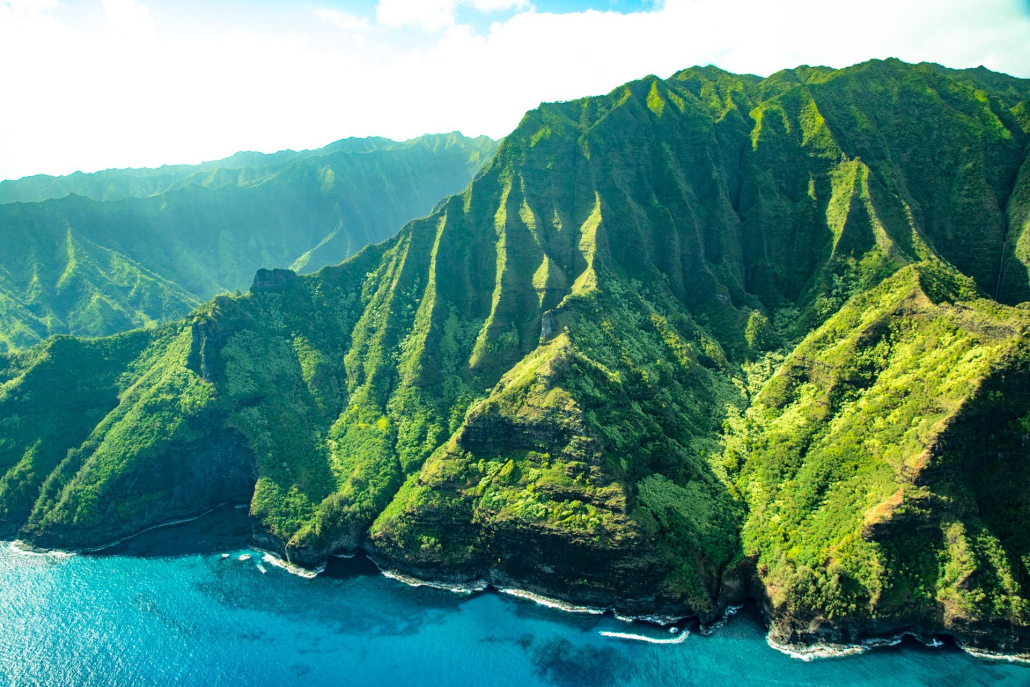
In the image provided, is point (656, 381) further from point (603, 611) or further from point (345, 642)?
point (345, 642)

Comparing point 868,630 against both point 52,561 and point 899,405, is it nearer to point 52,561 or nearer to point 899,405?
point 899,405

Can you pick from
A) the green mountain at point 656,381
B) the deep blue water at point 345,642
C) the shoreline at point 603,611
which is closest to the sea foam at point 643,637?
the shoreline at point 603,611

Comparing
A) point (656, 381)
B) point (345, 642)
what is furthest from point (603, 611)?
point (656, 381)

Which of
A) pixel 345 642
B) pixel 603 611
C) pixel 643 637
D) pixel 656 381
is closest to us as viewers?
pixel 643 637

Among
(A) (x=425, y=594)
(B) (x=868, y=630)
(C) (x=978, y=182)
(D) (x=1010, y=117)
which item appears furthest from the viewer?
(D) (x=1010, y=117)

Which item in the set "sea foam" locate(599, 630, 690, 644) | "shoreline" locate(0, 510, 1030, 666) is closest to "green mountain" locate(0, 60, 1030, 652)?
"shoreline" locate(0, 510, 1030, 666)

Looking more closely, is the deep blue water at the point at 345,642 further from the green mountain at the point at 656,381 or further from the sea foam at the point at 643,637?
the green mountain at the point at 656,381

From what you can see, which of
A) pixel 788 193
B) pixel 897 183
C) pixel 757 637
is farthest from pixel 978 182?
pixel 757 637
